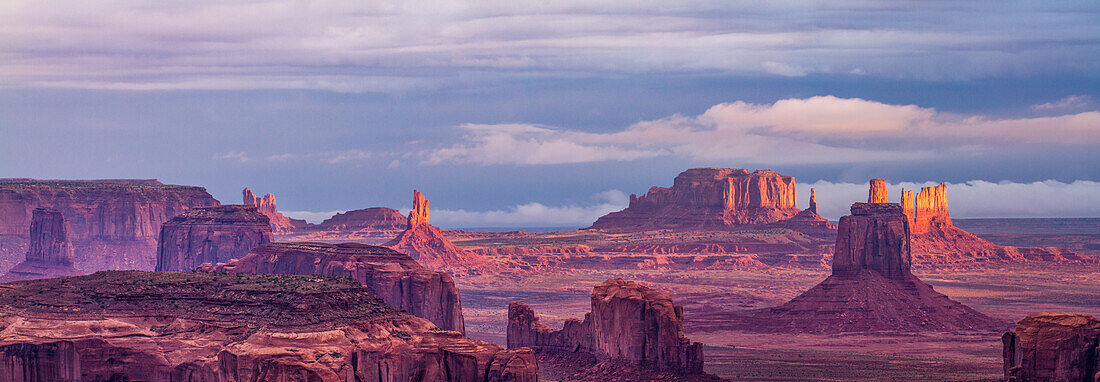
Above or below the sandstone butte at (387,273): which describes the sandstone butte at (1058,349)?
below

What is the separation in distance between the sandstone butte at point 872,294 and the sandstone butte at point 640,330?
66.5 m

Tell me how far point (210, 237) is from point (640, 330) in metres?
97.7

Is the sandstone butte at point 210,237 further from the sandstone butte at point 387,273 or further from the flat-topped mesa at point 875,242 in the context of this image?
the flat-topped mesa at point 875,242

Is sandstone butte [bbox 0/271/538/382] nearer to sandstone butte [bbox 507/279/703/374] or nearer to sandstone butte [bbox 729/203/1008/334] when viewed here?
sandstone butte [bbox 507/279/703/374]

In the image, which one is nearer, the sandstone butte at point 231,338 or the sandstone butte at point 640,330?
the sandstone butte at point 231,338

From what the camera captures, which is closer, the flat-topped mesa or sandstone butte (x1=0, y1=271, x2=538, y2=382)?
sandstone butte (x1=0, y1=271, x2=538, y2=382)

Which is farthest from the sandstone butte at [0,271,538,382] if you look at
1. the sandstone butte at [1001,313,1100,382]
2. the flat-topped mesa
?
the flat-topped mesa

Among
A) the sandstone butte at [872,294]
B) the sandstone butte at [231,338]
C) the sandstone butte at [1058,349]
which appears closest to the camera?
the sandstone butte at [231,338]

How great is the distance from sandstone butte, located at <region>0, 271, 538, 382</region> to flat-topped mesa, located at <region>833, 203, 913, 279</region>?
316 feet

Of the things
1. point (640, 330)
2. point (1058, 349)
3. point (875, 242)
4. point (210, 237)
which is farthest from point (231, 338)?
point (875, 242)

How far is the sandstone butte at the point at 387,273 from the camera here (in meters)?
110

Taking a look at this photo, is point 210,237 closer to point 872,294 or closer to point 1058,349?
point 872,294

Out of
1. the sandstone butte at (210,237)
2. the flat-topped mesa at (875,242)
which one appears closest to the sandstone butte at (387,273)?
the sandstone butte at (210,237)

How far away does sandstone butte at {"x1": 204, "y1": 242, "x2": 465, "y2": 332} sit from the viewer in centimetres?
11025
